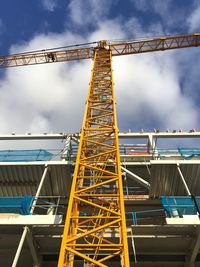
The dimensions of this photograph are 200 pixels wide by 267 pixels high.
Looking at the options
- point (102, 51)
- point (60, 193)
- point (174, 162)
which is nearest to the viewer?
point (174, 162)

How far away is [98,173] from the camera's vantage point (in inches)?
609

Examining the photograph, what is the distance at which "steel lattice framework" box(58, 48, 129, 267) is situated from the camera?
1030 cm

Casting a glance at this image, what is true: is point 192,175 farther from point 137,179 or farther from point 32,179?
point 32,179

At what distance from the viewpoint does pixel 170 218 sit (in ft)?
37.0

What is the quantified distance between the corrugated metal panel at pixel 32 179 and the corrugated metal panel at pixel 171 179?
4495mm

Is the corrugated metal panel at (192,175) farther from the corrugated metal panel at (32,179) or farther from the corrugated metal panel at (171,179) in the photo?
the corrugated metal panel at (32,179)

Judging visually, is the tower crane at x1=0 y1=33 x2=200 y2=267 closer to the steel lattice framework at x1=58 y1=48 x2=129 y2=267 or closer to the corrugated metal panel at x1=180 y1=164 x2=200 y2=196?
the steel lattice framework at x1=58 y1=48 x2=129 y2=267

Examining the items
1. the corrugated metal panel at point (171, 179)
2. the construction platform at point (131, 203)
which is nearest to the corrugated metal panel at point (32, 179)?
the construction platform at point (131, 203)

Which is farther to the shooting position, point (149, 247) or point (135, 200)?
point (135, 200)

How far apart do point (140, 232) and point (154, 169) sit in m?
4.24

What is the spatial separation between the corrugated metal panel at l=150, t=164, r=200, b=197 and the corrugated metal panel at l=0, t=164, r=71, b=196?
450 cm

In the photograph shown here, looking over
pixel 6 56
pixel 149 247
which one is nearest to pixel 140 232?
pixel 149 247

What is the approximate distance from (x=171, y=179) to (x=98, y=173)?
3844 millimetres

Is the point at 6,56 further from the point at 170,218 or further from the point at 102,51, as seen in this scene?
the point at 170,218
